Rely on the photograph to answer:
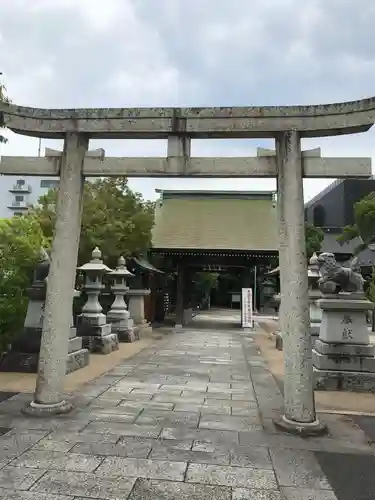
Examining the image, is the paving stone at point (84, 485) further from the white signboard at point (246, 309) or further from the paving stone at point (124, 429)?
the white signboard at point (246, 309)

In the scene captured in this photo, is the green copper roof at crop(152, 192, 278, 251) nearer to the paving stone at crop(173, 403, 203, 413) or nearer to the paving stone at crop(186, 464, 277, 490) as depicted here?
the paving stone at crop(173, 403, 203, 413)

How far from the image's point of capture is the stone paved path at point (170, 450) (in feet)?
11.6

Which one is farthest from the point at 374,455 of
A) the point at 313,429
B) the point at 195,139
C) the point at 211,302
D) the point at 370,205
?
the point at 211,302

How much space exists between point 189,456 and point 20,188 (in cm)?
7095

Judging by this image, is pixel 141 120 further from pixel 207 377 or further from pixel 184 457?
pixel 207 377

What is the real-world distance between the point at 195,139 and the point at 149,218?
12573 mm

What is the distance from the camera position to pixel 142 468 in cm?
393

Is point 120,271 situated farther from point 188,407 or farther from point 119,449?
point 119,449

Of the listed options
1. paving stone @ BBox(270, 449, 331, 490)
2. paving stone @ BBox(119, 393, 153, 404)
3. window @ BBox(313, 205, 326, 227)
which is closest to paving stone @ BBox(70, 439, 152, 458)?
paving stone @ BBox(270, 449, 331, 490)

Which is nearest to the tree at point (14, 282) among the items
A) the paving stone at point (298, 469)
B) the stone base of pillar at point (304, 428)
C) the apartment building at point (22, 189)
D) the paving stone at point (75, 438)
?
the paving stone at point (75, 438)

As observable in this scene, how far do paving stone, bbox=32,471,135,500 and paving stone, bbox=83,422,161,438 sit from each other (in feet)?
4.10

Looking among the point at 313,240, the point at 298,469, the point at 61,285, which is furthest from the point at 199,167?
the point at 313,240

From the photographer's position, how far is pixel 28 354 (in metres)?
8.95

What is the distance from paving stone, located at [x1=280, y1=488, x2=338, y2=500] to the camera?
344 cm
